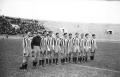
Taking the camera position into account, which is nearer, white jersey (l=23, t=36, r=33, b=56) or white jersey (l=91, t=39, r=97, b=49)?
white jersey (l=23, t=36, r=33, b=56)

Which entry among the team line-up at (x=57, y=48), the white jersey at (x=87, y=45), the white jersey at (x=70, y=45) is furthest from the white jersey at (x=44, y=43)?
the white jersey at (x=87, y=45)

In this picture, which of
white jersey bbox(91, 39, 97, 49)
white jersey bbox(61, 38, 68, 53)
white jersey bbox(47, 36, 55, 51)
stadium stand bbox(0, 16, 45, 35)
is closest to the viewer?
stadium stand bbox(0, 16, 45, 35)

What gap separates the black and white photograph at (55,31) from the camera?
174 inches

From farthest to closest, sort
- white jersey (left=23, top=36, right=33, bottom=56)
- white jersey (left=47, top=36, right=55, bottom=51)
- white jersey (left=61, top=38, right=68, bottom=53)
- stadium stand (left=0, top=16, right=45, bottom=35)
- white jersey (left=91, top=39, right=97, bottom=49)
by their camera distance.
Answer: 1. white jersey (left=61, top=38, right=68, bottom=53)
2. white jersey (left=47, top=36, right=55, bottom=51)
3. white jersey (left=91, top=39, right=97, bottom=49)
4. stadium stand (left=0, top=16, right=45, bottom=35)
5. white jersey (left=23, top=36, right=33, bottom=56)

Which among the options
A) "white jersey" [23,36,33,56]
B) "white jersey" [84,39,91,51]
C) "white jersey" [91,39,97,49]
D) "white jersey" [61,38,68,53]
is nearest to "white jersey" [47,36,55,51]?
"white jersey" [61,38,68,53]

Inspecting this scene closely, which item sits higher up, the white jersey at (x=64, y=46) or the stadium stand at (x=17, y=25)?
the stadium stand at (x=17, y=25)

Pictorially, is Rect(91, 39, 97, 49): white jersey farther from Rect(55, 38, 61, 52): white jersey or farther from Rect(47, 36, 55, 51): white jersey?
Rect(47, 36, 55, 51): white jersey

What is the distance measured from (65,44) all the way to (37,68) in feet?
2.90

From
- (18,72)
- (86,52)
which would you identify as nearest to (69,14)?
(86,52)

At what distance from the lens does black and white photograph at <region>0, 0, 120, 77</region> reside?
174 inches

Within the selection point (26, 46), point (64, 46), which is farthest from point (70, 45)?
point (26, 46)

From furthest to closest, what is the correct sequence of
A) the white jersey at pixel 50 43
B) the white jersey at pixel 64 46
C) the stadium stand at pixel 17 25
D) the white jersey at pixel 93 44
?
the white jersey at pixel 64 46
the white jersey at pixel 50 43
the white jersey at pixel 93 44
the stadium stand at pixel 17 25

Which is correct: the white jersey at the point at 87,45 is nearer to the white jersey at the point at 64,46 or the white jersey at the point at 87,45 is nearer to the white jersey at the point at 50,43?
the white jersey at the point at 64,46

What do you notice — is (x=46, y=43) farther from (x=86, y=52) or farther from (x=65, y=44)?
(x=86, y=52)
